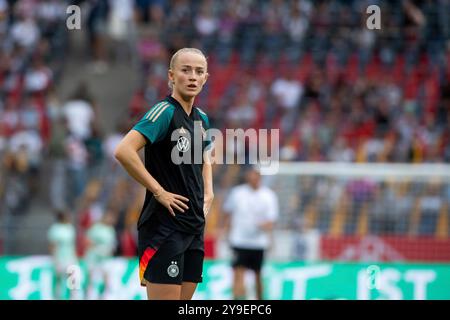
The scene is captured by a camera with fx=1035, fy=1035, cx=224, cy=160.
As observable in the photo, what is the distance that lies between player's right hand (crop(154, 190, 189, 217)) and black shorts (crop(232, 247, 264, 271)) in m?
7.12

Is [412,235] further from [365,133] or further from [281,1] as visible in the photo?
[281,1]

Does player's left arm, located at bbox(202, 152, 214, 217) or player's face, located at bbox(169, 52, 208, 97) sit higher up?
player's face, located at bbox(169, 52, 208, 97)

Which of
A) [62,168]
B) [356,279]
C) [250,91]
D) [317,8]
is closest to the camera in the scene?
[356,279]

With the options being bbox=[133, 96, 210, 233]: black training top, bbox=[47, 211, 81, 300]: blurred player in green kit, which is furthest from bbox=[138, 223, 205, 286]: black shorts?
bbox=[47, 211, 81, 300]: blurred player in green kit

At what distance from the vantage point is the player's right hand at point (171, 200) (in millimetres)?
6539

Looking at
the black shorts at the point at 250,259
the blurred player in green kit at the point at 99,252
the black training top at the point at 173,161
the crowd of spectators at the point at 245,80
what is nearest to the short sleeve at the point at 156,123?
the black training top at the point at 173,161

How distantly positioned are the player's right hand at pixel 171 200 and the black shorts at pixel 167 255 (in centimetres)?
16

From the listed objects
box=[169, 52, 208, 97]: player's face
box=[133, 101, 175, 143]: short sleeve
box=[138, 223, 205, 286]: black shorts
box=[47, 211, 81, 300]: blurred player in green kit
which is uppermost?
box=[169, 52, 208, 97]: player's face

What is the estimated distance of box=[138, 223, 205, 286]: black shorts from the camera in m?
6.57

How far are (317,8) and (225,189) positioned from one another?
631 cm

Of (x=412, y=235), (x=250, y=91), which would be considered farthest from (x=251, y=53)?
(x=412, y=235)

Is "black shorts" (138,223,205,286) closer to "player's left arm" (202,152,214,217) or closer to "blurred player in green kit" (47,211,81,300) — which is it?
"player's left arm" (202,152,214,217)

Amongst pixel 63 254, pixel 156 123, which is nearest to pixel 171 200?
pixel 156 123

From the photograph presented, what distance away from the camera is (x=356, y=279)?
14.6 meters
